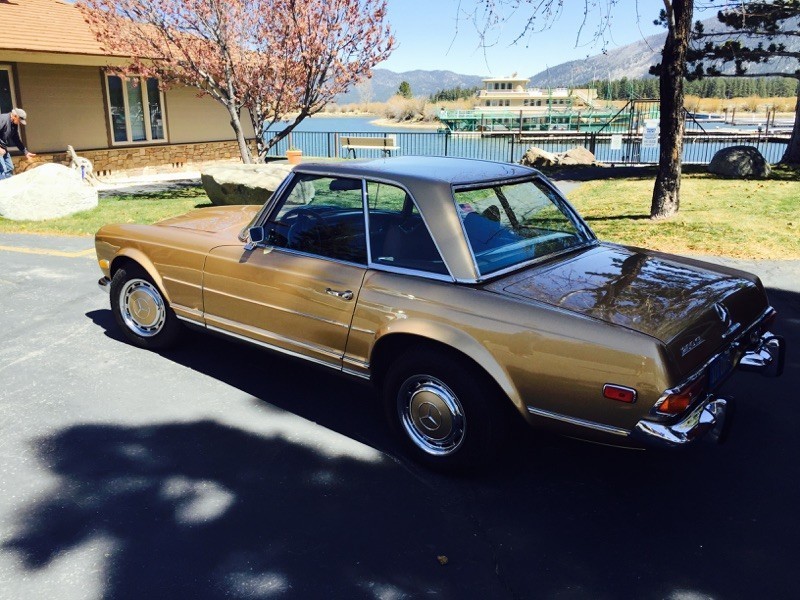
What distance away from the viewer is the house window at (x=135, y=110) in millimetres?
18703

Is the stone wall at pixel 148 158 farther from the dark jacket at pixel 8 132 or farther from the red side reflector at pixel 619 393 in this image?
the red side reflector at pixel 619 393

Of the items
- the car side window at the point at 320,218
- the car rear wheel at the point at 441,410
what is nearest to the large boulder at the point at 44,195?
the car side window at the point at 320,218


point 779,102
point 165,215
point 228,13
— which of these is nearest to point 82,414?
point 165,215

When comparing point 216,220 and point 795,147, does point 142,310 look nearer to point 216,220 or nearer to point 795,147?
point 216,220

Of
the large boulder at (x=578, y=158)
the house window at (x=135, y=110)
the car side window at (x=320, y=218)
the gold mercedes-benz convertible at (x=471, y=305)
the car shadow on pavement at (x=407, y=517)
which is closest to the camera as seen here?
the car shadow on pavement at (x=407, y=517)

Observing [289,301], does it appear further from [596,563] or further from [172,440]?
[596,563]

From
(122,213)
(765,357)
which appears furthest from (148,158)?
(765,357)

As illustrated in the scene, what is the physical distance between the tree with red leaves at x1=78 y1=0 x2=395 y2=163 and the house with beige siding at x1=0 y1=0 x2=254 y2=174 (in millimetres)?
2104

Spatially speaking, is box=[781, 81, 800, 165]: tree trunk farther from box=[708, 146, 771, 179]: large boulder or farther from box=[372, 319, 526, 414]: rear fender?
box=[372, 319, 526, 414]: rear fender

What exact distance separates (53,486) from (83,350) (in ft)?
7.00

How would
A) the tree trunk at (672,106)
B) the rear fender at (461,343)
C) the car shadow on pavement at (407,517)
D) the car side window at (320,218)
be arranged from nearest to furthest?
the car shadow on pavement at (407,517) → the rear fender at (461,343) → the car side window at (320,218) → the tree trunk at (672,106)

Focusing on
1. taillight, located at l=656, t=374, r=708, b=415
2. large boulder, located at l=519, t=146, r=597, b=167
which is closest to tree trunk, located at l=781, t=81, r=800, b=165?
large boulder, located at l=519, t=146, r=597, b=167

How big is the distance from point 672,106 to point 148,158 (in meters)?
15.1

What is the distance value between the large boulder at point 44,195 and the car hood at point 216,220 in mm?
7741
